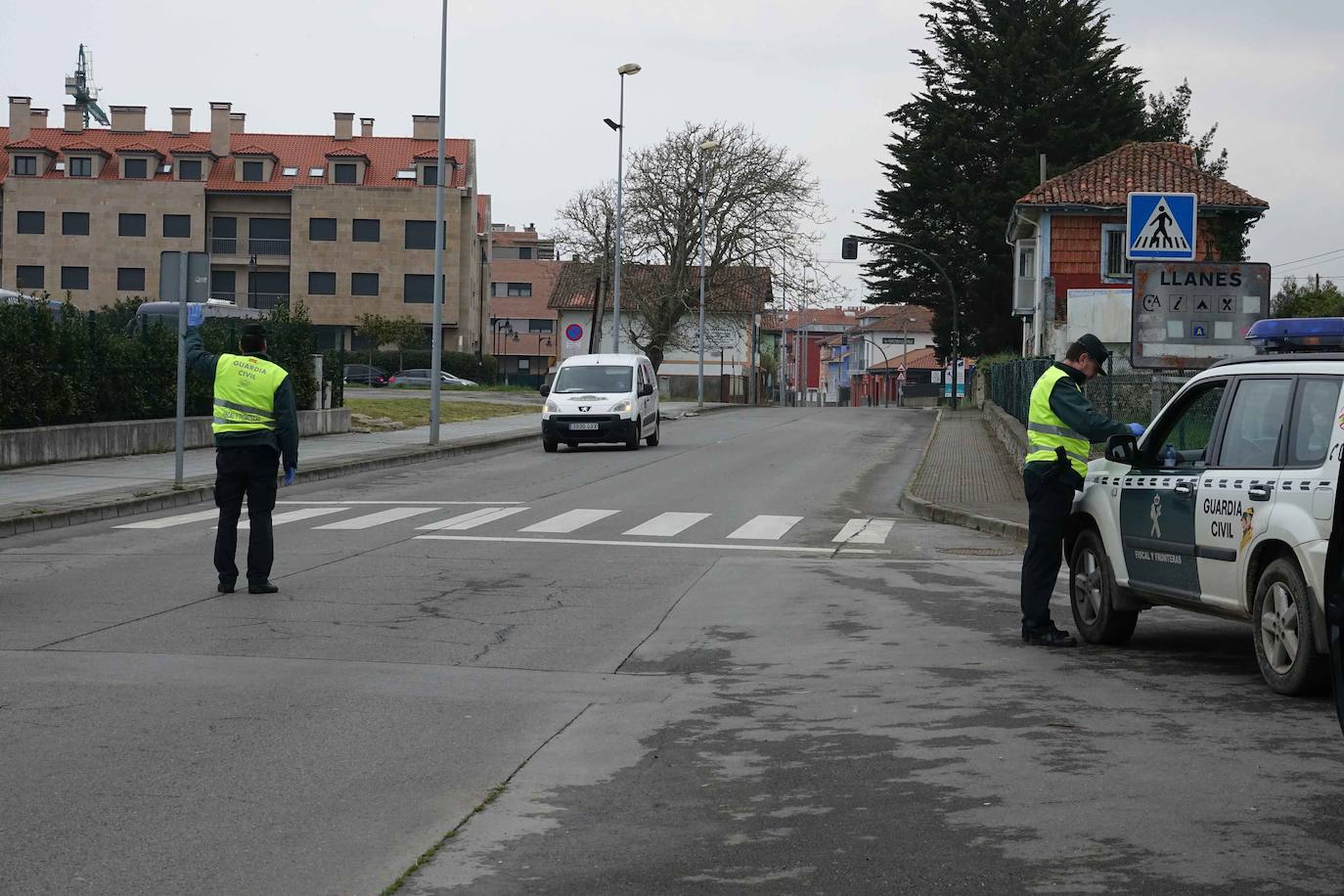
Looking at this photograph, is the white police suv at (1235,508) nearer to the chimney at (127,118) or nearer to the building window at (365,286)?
the building window at (365,286)

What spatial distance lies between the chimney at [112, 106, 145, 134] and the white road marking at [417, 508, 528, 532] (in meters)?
77.0

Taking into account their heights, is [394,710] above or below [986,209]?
below

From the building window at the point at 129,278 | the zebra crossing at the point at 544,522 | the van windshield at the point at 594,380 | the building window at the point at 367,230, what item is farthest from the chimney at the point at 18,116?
the zebra crossing at the point at 544,522

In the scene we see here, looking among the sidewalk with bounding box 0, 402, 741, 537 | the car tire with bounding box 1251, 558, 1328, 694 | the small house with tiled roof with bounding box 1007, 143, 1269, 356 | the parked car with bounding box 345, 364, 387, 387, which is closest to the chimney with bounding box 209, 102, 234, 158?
the parked car with bounding box 345, 364, 387, 387

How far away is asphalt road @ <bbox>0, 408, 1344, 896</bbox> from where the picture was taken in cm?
486

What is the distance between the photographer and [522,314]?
114 meters

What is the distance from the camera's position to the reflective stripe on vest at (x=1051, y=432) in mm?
9477

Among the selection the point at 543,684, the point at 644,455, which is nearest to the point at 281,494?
the point at 644,455

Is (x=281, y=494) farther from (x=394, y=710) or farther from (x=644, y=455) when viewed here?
(x=394, y=710)

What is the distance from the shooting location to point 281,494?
20.3 m

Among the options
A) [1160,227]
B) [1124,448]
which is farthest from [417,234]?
[1124,448]

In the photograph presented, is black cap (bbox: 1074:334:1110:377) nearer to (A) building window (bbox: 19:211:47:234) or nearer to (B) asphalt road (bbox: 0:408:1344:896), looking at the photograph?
(B) asphalt road (bbox: 0:408:1344:896)

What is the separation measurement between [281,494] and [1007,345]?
45.3 meters

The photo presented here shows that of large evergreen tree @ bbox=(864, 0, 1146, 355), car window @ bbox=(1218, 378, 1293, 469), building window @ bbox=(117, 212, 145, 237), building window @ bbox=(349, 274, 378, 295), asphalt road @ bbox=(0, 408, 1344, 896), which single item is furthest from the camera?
building window @ bbox=(349, 274, 378, 295)
